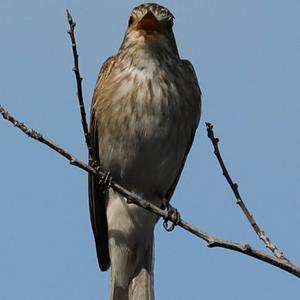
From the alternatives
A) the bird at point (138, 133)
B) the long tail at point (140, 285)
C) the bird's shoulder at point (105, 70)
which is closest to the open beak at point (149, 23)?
the bird at point (138, 133)

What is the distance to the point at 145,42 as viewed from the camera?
6.68m

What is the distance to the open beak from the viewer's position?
662 cm

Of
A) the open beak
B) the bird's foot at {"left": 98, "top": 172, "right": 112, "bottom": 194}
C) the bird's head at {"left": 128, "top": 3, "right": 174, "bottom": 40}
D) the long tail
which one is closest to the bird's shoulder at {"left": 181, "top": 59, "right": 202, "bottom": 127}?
the bird's head at {"left": 128, "top": 3, "right": 174, "bottom": 40}

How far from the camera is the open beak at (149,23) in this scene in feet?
21.7

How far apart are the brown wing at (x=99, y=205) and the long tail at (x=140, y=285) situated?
0.78 ft

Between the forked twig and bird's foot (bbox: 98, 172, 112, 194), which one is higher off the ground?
bird's foot (bbox: 98, 172, 112, 194)

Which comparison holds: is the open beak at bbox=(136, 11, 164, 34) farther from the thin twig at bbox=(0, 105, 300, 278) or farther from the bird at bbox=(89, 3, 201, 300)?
the thin twig at bbox=(0, 105, 300, 278)

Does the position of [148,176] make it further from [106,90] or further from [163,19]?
[163,19]

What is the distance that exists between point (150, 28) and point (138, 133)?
34.6 inches

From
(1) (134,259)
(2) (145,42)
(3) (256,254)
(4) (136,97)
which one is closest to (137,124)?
(4) (136,97)

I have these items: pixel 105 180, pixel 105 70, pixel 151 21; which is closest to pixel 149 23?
pixel 151 21

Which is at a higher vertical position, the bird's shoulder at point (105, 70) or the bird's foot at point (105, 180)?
the bird's shoulder at point (105, 70)

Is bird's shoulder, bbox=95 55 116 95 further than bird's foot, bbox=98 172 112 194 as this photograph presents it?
Yes

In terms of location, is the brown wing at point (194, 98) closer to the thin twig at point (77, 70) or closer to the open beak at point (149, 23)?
the open beak at point (149, 23)
